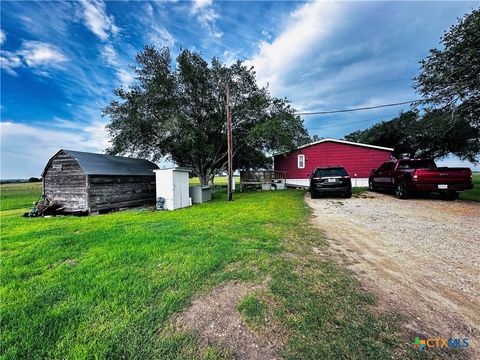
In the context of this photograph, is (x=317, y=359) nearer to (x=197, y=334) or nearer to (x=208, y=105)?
(x=197, y=334)

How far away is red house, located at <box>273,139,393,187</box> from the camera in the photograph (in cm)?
1752

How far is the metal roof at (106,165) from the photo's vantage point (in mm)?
10383

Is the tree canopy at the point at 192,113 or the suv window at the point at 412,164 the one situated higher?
the tree canopy at the point at 192,113

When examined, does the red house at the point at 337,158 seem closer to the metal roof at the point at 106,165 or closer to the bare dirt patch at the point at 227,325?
the metal roof at the point at 106,165

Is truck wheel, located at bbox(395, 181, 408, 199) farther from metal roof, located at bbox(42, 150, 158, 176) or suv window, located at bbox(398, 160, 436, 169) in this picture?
metal roof, located at bbox(42, 150, 158, 176)

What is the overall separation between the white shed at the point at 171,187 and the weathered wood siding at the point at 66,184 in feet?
11.8

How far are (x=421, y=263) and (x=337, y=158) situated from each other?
53.9 ft

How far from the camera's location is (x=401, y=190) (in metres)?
9.54

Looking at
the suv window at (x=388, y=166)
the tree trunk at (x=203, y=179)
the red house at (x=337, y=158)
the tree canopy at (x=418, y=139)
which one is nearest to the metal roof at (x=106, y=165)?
the tree trunk at (x=203, y=179)

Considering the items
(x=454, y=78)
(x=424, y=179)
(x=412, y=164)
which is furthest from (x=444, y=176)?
(x=454, y=78)

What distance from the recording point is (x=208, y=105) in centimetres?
1678

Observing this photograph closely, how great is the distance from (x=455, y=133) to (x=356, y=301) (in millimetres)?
25191

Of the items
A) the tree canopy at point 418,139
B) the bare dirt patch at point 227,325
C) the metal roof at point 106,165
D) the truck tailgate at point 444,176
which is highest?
the tree canopy at point 418,139

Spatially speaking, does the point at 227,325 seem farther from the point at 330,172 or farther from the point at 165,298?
the point at 330,172
